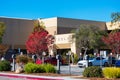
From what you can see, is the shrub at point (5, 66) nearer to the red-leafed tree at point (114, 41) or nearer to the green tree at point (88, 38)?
the red-leafed tree at point (114, 41)

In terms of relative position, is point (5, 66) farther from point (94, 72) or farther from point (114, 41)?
point (114, 41)

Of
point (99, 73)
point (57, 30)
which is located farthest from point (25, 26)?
point (99, 73)

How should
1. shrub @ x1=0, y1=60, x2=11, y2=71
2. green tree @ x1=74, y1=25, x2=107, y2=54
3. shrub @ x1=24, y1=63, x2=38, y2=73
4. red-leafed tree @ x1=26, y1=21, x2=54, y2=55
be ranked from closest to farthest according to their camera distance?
shrub @ x1=24, y1=63, x2=38, y2=73 → shrub @ x1=0, y1=60, x2=11, y2=71 → green tree @ x1=74, y1=25, x2=107, y2=54 → red-leafed tree @ x1=26, y1=21, x2=54, y2=55

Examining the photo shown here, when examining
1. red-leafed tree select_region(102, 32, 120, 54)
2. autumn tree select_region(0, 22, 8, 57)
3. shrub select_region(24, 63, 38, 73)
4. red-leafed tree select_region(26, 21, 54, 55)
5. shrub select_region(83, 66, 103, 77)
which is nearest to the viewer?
shrub select_region(83, 66, 103, 77)

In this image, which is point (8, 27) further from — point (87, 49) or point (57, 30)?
point (87, 49)

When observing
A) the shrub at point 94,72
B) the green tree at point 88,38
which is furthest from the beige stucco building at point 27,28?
the shrub at point 94,72

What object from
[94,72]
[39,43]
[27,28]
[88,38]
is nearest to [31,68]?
[94,72]

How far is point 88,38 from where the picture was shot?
6606 cm

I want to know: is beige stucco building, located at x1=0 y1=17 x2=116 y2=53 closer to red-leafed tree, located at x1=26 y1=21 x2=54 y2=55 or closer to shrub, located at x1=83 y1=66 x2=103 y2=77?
red-leafed tree, located at x1=26 y1=21 x2=54 y2=55

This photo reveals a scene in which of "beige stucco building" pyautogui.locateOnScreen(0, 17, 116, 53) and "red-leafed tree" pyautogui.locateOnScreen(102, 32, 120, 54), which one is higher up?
"beige stucco building" pyautogui.locateOnScreen(0, 17, 116, 53)

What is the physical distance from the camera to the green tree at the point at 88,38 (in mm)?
65812

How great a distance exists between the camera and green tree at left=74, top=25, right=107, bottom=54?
65812 mm

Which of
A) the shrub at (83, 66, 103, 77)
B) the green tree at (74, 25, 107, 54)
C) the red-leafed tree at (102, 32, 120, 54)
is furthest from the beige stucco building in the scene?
the shrub at (83, 66, 103, 77)

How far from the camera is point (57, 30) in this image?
78000mm
